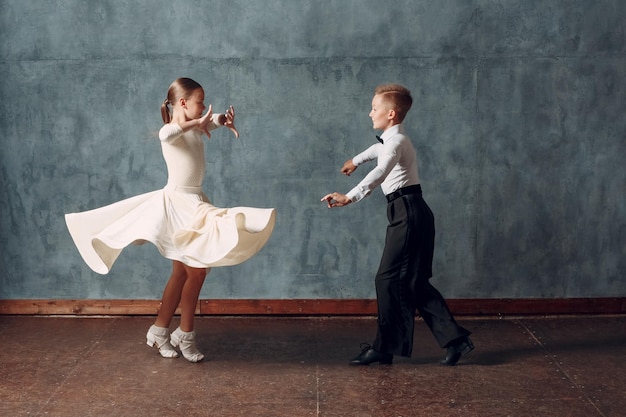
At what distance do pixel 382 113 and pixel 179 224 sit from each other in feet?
4.11

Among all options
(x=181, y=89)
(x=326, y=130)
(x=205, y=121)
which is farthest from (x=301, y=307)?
(x=181, y=89)

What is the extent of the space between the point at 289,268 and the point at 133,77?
1563 mm

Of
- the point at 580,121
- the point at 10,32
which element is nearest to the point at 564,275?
the point at 580,121

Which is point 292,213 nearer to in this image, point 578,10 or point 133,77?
point 133,77

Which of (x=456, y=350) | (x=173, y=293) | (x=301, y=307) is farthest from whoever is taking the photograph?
(x=301, y=307)

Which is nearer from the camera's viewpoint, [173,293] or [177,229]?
[177,229]

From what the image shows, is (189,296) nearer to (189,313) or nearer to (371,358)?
(189,313)

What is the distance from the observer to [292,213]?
5977 mm

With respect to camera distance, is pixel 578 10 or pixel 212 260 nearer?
pixel 212 260

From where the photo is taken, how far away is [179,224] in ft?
16.5

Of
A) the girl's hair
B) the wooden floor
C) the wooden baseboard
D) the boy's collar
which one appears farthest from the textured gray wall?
the boy's collar

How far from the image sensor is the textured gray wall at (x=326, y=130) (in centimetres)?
582

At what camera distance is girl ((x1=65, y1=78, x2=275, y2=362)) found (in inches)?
193

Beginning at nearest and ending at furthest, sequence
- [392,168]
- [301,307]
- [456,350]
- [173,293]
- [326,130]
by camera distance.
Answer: [392,168] < [456,350] < [173,293] < [326,130] < [301,307]
